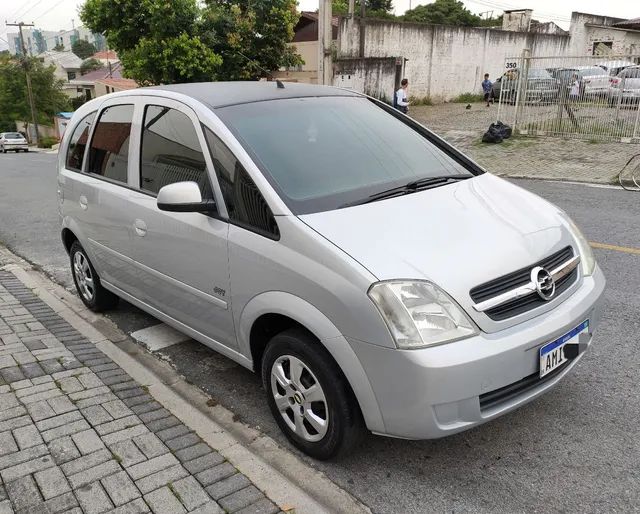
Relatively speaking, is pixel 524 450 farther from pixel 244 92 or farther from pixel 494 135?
pixel 494 135

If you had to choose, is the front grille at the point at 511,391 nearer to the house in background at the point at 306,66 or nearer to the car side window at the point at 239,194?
the car side window at the point at 239,194

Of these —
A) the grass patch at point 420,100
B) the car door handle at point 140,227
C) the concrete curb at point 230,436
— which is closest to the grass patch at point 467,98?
the grass patch at point 420,100

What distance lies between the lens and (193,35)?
1891 cm

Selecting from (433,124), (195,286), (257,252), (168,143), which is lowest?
(433,124)

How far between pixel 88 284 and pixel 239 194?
244cm

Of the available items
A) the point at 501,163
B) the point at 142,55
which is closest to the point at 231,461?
the point at 501,163

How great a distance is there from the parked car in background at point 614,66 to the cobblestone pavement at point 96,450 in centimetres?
1331

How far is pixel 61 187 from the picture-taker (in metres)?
4.77

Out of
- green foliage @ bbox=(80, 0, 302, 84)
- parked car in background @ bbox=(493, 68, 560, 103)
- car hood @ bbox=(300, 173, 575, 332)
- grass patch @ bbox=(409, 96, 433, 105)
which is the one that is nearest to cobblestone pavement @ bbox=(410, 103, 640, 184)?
parked car in background @ bbox=(493, 68, 560, 103)

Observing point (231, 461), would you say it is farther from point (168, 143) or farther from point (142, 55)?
→ point (142, 55)

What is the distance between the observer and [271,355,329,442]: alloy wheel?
2641mm

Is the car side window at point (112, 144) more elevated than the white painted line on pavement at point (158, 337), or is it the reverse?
the car side window at point (112, 144)

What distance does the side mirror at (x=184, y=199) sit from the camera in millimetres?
2953

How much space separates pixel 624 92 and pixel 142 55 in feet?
45.9
